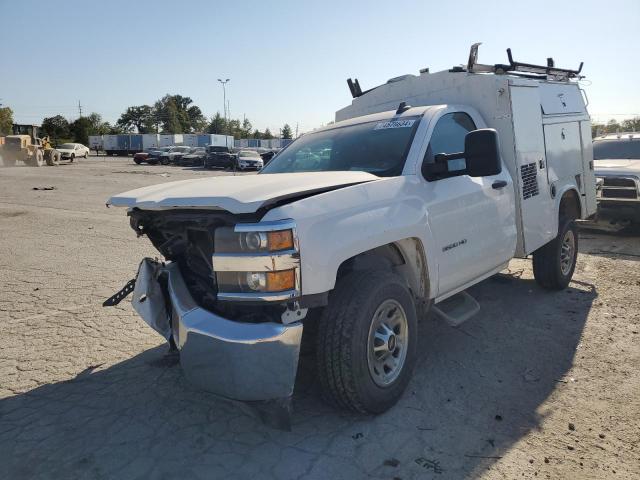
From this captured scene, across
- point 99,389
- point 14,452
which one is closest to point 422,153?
point 99,389

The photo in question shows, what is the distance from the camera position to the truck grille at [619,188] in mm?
8352

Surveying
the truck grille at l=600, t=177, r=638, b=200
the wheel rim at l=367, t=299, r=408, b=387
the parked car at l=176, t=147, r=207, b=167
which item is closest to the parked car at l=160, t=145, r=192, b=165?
the parked car at l=176, t=147, r=207, b=167

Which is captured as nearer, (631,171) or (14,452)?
(14,452)

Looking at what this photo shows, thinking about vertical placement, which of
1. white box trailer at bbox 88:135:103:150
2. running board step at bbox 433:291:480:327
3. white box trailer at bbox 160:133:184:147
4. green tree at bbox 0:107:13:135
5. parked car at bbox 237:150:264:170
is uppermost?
green tree at bbox 0:107:13:135

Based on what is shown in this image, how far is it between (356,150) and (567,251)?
129 inches

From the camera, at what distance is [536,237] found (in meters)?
4.87

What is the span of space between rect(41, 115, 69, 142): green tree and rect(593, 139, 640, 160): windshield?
91263 mm

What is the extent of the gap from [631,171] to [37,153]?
37445 millimetres

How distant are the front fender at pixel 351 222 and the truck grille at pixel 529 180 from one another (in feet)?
5.61

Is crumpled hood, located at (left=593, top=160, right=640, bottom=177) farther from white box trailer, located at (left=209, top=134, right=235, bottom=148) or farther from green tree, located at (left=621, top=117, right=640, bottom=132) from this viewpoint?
white box trailer, located at (left=209, top=134, right=235, bottom=148)

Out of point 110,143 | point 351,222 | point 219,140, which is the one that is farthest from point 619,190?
point 110,143

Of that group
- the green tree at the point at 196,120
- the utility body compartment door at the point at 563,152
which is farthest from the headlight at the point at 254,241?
the green tree at the point at 196,120

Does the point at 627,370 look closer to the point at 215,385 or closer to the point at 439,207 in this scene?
the point at 439,207

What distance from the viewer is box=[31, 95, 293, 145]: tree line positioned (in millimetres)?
89875
